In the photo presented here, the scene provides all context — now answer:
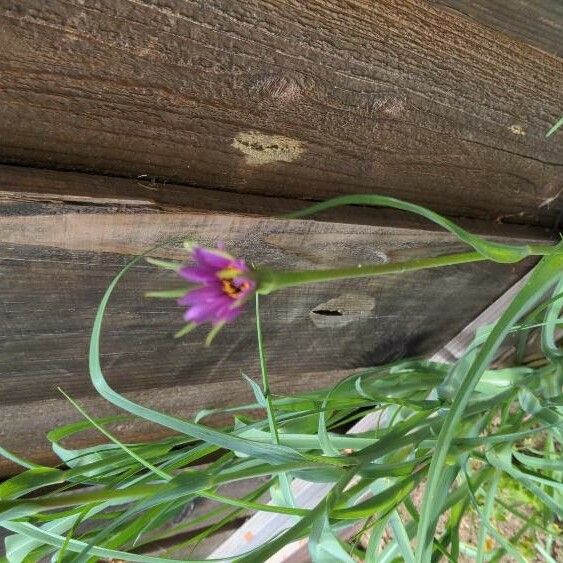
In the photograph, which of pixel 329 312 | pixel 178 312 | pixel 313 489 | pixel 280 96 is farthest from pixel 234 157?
pixel 313 489

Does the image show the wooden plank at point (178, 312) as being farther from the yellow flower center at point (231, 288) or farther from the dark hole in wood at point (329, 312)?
the yellow flower center at point (231, 288)

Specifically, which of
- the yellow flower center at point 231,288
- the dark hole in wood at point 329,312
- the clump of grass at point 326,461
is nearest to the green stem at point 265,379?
the clump of grass at point 326,461

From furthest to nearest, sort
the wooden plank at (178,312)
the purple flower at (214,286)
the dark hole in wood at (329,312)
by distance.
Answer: the dark hole in wood at (329,312) → the wooden plank at (178,312) → the purple flower at (214,286)

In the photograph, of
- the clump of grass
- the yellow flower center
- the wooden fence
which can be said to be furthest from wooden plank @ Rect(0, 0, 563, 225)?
the yellow flower center

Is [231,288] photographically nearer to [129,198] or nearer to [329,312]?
[129,198]

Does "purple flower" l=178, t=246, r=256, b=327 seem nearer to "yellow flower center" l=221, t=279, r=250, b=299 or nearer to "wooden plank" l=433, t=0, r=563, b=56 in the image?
"yellow flower center" l=221, t=279, r=250, b=299

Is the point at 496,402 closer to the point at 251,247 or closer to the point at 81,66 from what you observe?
the point at 251,247
